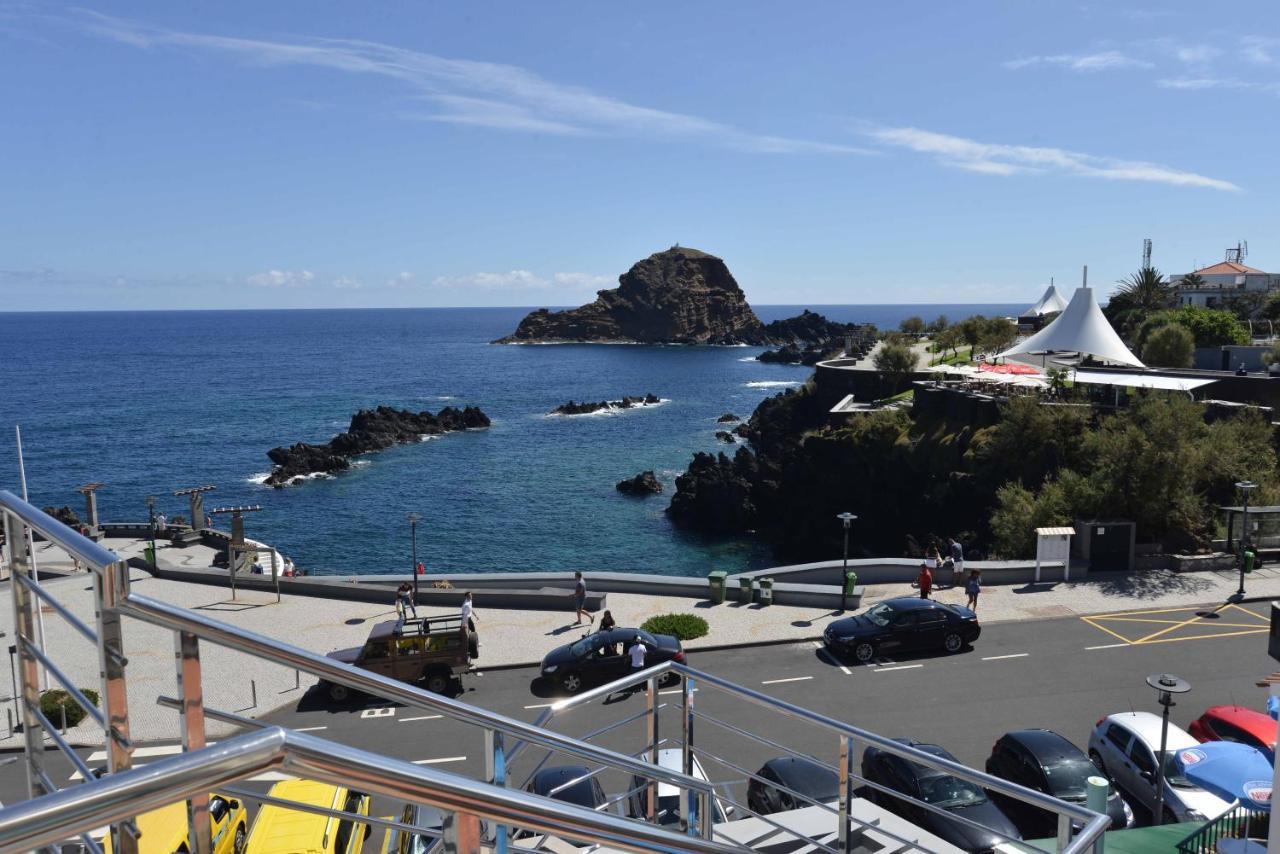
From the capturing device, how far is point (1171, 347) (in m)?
46.8

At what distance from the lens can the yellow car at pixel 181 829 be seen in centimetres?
362

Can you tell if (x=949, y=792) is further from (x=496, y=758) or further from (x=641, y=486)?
(x=641, y=486)

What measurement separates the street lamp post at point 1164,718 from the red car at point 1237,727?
6.63ft

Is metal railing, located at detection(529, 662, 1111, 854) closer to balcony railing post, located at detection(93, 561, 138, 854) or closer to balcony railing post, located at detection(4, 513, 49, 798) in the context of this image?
balcony railing post, located at detection(4, 513, 49, 798)

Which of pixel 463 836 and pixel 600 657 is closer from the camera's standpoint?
pixel 463 836

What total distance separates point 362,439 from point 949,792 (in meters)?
62.8

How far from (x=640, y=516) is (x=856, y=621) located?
1199 inches

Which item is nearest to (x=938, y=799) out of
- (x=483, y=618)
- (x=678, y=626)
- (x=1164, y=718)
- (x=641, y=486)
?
(x=1164, y=718)

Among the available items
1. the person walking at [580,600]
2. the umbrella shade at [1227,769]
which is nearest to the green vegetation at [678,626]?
the person walking at [580,600]

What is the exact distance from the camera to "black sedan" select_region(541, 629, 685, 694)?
18.0 meters

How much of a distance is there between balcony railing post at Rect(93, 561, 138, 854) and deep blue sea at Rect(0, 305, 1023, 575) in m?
37.7

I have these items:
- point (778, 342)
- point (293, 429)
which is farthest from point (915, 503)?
point (778, 342)

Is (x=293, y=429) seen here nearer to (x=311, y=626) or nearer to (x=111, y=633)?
(x=311, y=626)

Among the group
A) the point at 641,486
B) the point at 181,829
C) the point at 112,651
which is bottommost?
the point at 641,486
